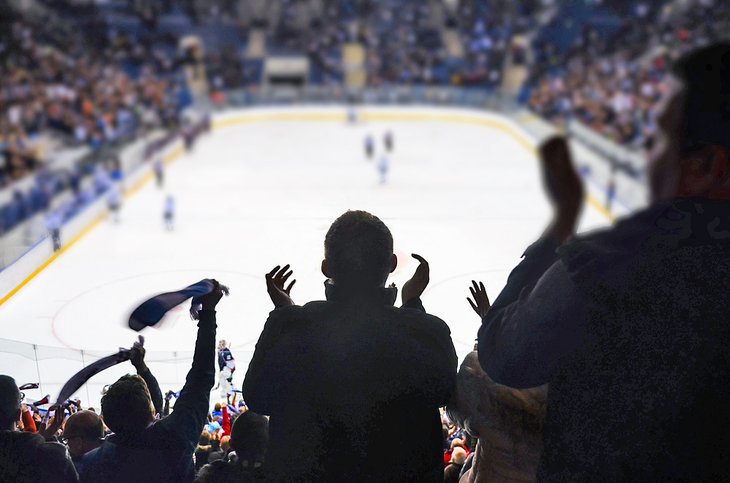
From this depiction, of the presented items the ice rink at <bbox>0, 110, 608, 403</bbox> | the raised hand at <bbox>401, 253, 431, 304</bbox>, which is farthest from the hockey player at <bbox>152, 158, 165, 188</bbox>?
the raised hand at <bbox>401, 253, 431, 304</bbox>

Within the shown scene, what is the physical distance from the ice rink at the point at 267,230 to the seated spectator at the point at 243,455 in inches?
14.9

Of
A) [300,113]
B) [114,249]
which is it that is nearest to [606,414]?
[114,249]

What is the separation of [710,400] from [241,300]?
16.5 feet

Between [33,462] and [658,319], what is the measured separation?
4.87 ft

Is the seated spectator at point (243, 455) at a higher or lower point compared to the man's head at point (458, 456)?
higher

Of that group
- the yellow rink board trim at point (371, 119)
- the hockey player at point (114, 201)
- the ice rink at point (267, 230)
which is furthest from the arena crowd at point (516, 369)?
the yellow rink board trim at point (371, 119)

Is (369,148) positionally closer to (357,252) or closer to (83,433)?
(83,433)

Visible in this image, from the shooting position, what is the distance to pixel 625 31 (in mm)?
23406

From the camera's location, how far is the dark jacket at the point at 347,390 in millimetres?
1370

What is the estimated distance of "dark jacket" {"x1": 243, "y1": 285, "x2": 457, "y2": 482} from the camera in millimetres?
1370

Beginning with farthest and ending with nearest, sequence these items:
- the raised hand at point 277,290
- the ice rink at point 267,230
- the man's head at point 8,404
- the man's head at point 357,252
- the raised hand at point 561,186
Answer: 1. the ice rink at point 267,230
2. the man's head at point 8,404
3. the raised hand at point 277,290
4. the man's head at point 357,252
5. the raised hand at point 561,186

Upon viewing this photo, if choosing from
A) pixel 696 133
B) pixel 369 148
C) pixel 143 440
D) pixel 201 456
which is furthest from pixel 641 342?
pixel 369 148

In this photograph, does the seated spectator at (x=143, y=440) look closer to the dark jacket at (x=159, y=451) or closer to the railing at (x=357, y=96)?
the dark jacket at (x=159, y=451)

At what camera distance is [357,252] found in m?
1.46
